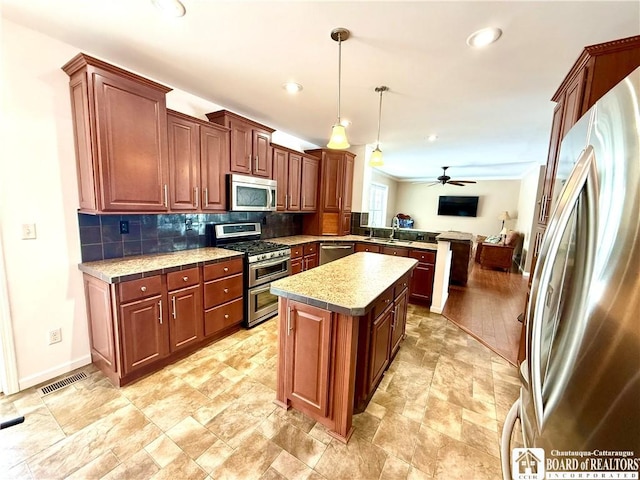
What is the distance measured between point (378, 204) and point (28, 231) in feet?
27.2

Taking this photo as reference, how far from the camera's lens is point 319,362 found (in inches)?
64.6

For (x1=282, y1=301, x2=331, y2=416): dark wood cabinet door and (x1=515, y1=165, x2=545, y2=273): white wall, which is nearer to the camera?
(x1=282, y1=301, x2=331, y2=416): dark wood cabinet door

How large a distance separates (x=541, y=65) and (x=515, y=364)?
2573mm

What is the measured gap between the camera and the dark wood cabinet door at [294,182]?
12.9 feet

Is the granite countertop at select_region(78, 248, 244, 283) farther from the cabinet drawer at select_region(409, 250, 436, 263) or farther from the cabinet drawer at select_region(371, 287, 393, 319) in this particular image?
the cabinet drawer at select_region(409, 250, 436, 263)

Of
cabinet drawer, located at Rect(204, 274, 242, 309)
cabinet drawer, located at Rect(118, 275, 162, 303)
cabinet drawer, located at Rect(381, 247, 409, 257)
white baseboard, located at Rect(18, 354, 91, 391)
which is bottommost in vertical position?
white baseboard, located at Rect(18, 354, 91, 391)

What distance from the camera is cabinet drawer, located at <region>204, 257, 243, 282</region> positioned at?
2512 millimetres

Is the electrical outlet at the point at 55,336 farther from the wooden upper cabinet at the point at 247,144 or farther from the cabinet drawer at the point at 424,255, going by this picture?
the cabinet drawer at the point at 424,255

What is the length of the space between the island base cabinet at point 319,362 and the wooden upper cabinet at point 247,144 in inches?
78.7

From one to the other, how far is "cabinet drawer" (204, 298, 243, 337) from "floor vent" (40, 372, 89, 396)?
0.96 metres

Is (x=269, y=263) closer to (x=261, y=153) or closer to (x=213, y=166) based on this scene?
(x=213, y=166)

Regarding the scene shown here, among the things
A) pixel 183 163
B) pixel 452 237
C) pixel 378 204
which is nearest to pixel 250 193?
pixel 183 163

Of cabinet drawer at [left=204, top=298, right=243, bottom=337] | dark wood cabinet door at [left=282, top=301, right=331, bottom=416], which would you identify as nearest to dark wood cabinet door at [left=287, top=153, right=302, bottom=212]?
cabinet drawer at [left=204, top=298, right=243, bottom=337]

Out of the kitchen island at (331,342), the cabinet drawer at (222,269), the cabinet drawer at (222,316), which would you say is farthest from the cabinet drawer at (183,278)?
the kitchen island at (331,342)
